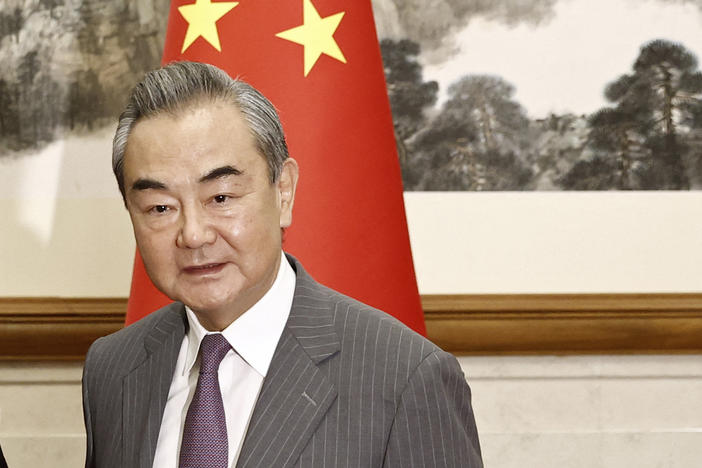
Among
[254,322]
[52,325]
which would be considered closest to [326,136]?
[254,322]

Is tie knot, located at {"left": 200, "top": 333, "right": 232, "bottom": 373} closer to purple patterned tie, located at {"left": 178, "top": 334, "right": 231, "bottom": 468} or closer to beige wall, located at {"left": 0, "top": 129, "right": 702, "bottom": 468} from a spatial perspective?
purple patterned tie, located at {"left": 178, "top": 334, "right": 231, "bottom": 468}

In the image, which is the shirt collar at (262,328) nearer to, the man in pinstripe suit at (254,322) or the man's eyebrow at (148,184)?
the man in pinstripe suit at (254,322)

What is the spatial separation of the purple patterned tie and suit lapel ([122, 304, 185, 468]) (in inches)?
3.0

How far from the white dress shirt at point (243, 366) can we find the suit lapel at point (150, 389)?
0.02 metres

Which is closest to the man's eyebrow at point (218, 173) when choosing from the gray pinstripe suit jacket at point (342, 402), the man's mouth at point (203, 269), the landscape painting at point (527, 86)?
the man's mouth at point (203, 269)

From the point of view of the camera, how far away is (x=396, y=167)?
230 cm

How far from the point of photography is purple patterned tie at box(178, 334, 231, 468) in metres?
1.43

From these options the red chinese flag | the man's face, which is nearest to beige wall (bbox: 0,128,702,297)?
the red chinese flag

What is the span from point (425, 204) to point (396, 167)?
0.56 metres

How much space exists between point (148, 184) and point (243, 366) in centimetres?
34

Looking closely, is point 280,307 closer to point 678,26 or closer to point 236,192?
point 236,192

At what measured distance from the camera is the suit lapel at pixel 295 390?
1394mm

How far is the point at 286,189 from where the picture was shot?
1570mm

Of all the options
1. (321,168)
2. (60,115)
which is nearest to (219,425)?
(321,168)
